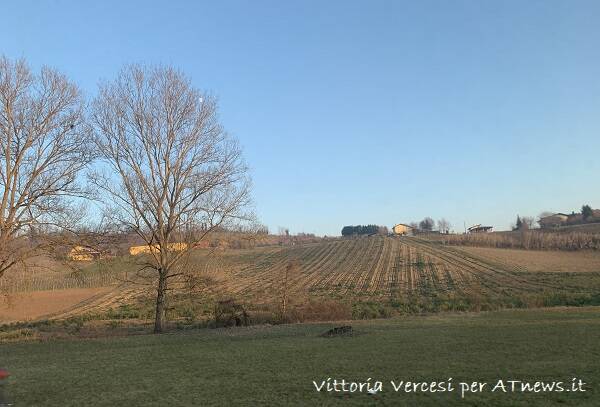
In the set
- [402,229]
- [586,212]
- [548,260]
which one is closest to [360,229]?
[402,229]

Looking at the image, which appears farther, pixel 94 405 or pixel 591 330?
pixel 591 330

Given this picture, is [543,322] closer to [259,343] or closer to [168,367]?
[259,343]

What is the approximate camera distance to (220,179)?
2341cm

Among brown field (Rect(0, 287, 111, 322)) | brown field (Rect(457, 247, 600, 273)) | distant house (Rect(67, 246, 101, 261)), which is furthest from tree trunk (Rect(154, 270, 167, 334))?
brown field (Rect(457, 247, 600, 273))

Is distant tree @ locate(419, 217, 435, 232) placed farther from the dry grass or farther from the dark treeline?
the dry grass

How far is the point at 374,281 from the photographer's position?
4744cm

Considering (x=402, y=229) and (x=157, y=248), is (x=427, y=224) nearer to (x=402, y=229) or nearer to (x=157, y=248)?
(x=402, y=229)

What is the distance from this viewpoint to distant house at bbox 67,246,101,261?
21.3 m

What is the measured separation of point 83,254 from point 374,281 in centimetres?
3128

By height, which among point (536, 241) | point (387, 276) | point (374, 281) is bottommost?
point (374, 281)

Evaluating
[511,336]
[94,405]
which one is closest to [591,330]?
[511,336]

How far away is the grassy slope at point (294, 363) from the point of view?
876 centimetres

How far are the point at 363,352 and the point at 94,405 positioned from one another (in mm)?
7212

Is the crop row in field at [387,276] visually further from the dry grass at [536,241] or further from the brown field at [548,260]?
the dry grass at [536,241]
